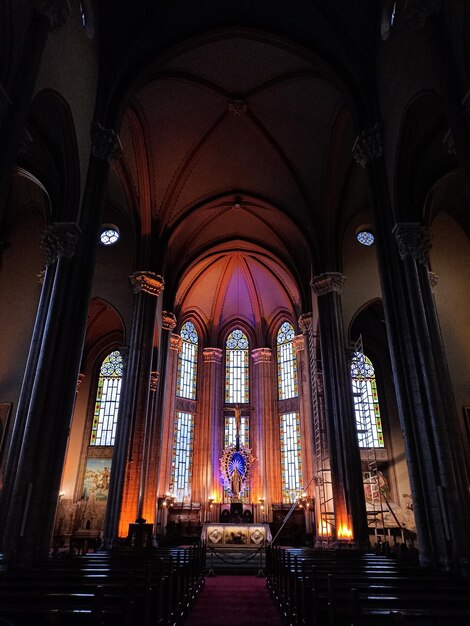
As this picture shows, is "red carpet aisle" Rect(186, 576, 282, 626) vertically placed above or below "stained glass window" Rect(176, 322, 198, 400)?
below

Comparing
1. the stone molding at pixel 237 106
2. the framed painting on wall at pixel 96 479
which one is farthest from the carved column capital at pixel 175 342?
the stone molding at pixel 237 106

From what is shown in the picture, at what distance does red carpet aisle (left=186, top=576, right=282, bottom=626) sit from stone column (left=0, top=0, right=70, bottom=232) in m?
7.05

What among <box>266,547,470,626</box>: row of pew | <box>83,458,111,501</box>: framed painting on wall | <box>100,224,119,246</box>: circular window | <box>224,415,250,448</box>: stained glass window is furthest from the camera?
<box>224,415,250,448</box>: stained glass window

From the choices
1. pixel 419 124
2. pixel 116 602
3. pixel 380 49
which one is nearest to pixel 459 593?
pixel 116 602

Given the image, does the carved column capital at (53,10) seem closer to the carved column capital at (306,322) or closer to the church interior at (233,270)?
the church interior at (233,270)

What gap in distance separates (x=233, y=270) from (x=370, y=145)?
1828 cm

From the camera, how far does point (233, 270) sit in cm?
3000

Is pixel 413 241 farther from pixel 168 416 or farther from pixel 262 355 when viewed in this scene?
pixel 262 355

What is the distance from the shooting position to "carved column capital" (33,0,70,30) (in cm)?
824

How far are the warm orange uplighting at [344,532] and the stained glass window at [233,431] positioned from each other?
559 inches

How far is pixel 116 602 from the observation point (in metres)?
4.38

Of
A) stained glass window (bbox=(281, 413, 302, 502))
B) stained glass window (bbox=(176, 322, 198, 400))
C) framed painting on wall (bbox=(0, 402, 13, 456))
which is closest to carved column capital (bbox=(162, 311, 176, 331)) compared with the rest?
stained glass window (bbox=(176, 322, 198, 400))

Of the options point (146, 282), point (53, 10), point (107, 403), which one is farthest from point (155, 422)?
point (53, 10)

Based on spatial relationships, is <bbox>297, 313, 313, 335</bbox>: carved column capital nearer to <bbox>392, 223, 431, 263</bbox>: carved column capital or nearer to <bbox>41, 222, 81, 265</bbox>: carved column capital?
<bbox>392, 223, 431, 263</bbox>: carved column capital
